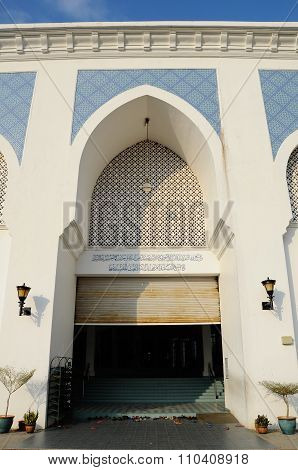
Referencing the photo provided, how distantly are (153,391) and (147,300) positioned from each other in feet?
10.2

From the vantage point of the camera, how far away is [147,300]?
7.35m

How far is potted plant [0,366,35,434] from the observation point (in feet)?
17.1

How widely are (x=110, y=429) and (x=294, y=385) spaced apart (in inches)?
114

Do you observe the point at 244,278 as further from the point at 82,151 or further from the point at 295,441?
the point at 82,151

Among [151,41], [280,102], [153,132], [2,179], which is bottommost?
[2,179]

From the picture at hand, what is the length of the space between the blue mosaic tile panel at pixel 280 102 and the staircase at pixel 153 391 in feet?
19.1

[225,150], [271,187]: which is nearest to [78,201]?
[225,150]

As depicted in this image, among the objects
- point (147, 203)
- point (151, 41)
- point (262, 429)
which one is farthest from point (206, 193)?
point (262, 429)

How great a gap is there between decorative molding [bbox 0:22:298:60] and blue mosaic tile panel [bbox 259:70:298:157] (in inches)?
21.4

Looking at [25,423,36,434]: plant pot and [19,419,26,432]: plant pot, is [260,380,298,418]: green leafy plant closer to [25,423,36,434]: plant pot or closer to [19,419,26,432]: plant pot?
[25,423,36,434]: plant pot

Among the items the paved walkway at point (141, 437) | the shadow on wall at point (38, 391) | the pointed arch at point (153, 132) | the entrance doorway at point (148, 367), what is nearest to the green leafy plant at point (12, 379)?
the shadow on wall at point (38, 391)

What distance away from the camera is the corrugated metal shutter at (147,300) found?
723cm

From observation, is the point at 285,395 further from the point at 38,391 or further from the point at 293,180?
the point at 293,180

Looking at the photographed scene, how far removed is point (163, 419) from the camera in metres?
6.56
